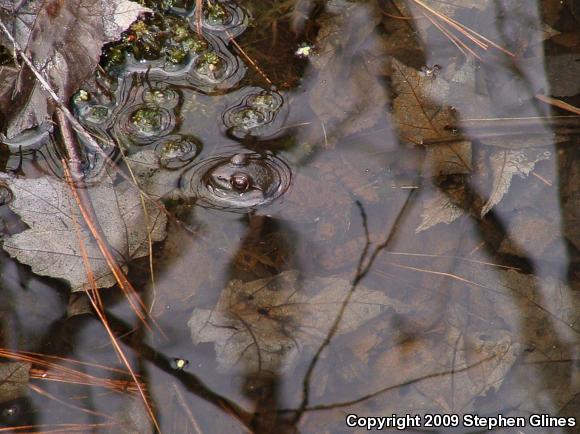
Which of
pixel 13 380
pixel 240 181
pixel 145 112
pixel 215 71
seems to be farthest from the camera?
pixel 215 71

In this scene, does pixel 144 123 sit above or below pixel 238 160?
above

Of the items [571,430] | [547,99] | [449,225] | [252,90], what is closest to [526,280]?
[449,225]

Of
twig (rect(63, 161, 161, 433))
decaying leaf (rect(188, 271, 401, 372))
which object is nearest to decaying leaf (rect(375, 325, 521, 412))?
decaying leaf (rect(188, 271, 401, 372))

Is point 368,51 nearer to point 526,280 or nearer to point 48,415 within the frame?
point 526,280

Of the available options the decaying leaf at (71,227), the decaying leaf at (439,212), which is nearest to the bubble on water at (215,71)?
the decaying leaf at (71,227)

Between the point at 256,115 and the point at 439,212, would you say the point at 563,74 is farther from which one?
the point at 256,115

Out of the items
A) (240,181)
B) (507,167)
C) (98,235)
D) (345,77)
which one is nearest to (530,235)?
(507,167)

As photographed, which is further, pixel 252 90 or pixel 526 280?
pixel 252 90
